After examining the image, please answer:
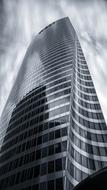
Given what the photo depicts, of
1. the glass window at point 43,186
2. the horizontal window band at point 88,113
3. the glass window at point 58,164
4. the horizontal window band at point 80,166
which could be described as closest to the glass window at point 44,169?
the glass window at point 43,186

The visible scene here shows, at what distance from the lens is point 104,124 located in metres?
53.8

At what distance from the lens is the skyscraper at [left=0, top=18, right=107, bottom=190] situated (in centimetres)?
3838

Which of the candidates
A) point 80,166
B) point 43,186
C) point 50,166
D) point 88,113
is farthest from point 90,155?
point 88,113

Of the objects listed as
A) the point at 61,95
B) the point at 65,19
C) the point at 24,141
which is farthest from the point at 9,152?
the point at 65,19

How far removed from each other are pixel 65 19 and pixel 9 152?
112 meters

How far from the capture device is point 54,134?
147ft

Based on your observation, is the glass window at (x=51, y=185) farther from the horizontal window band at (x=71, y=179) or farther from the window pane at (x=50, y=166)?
the horizontal window band at (x=71, y=179)

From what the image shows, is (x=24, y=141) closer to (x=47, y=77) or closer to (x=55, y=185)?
(x=55, y=185)

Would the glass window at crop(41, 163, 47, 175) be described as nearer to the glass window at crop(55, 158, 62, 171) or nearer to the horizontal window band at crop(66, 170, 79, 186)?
the glass window at crop(55, 158, 62, 171)

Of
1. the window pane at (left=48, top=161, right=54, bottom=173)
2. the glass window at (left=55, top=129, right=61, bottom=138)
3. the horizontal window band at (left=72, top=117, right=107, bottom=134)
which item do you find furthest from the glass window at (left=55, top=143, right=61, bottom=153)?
the horizontal window band at (left=72, top=117, right=107, bottom=134)

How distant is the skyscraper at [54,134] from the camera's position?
38.4 meters

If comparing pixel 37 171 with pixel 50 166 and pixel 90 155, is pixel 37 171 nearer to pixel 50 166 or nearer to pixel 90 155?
pixel 50 166

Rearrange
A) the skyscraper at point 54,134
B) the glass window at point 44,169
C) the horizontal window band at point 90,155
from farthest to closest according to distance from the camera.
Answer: the horizontal window band at point 90,155 → the skyscraper at point 54,134 → the glass window at point 44,169

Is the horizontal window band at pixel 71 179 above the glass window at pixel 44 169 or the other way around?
the other way around
